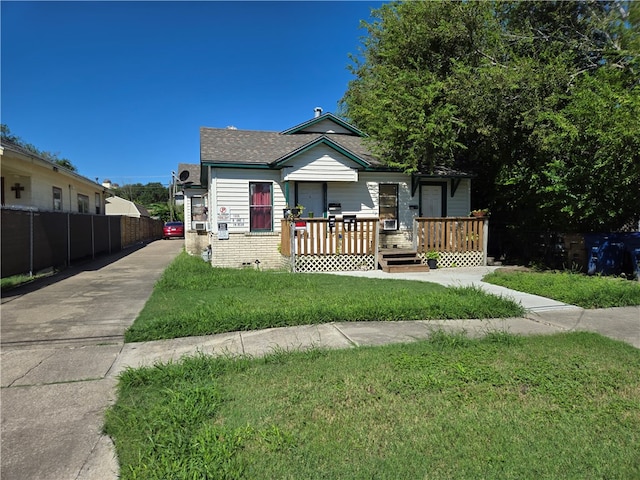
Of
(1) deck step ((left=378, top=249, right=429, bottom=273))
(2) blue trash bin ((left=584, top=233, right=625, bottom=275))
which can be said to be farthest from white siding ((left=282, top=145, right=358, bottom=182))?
(2) blue trash bin ((left=584, top=233, right=625, bottom=275))

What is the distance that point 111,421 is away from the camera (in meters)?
3.13

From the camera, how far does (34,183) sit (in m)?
14.0

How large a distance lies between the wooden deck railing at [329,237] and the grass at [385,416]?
Result: 7247 millimetres

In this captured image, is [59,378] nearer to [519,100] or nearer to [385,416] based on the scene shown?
[385,416]

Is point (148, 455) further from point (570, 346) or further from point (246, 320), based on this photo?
point (570, 346)

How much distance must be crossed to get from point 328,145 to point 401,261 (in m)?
4.21

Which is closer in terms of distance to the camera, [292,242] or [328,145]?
[292,242]

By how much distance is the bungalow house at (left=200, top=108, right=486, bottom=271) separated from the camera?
1201 cm

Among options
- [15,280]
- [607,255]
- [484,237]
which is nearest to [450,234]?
[484,237]

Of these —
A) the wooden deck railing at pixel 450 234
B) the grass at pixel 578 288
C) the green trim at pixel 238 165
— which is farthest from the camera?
the wooden deck railing at pixel 450 234

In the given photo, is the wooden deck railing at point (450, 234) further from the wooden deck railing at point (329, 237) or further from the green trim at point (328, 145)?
the green trim at point (328, 145)

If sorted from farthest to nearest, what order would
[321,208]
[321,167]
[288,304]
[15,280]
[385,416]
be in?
[321,208] → [321,167] → [15,280] → [288,304] → [385,416]

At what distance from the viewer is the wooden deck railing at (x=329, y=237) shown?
460 inches

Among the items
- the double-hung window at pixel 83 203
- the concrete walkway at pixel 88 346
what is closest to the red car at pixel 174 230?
the double-hung window at pixel 83 203
